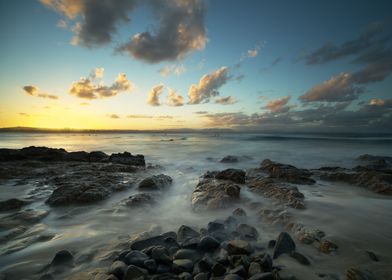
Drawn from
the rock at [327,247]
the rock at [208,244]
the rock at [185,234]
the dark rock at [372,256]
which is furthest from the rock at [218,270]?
the dark rock at [372,256]

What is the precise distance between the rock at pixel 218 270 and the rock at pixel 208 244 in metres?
0.51

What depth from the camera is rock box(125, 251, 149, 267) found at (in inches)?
100

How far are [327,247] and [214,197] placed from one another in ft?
9.22

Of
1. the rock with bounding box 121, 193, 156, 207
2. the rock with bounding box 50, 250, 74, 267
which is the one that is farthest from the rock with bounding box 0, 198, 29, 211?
the rock with bounding box 50, 250, 74, 267

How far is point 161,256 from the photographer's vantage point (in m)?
2.62

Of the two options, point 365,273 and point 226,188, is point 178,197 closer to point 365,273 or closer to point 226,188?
point 226,188

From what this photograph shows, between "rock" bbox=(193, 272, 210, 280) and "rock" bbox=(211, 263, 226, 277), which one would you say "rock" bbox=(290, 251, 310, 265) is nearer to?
"rock" bbox=(211, 263, 226, 277)

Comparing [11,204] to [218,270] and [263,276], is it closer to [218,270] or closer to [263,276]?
[218,270]

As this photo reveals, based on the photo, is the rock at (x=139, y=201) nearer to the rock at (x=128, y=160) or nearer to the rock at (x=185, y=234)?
the rock at (x=185, y=234)

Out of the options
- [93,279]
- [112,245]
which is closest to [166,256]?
[93,279]

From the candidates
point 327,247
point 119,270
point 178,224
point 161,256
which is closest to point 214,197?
point 178,224

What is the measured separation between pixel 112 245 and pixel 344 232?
152 inches

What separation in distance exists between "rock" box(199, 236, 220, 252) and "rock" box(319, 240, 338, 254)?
1.51 m

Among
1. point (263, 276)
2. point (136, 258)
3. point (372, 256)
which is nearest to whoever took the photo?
point (263, 276)
